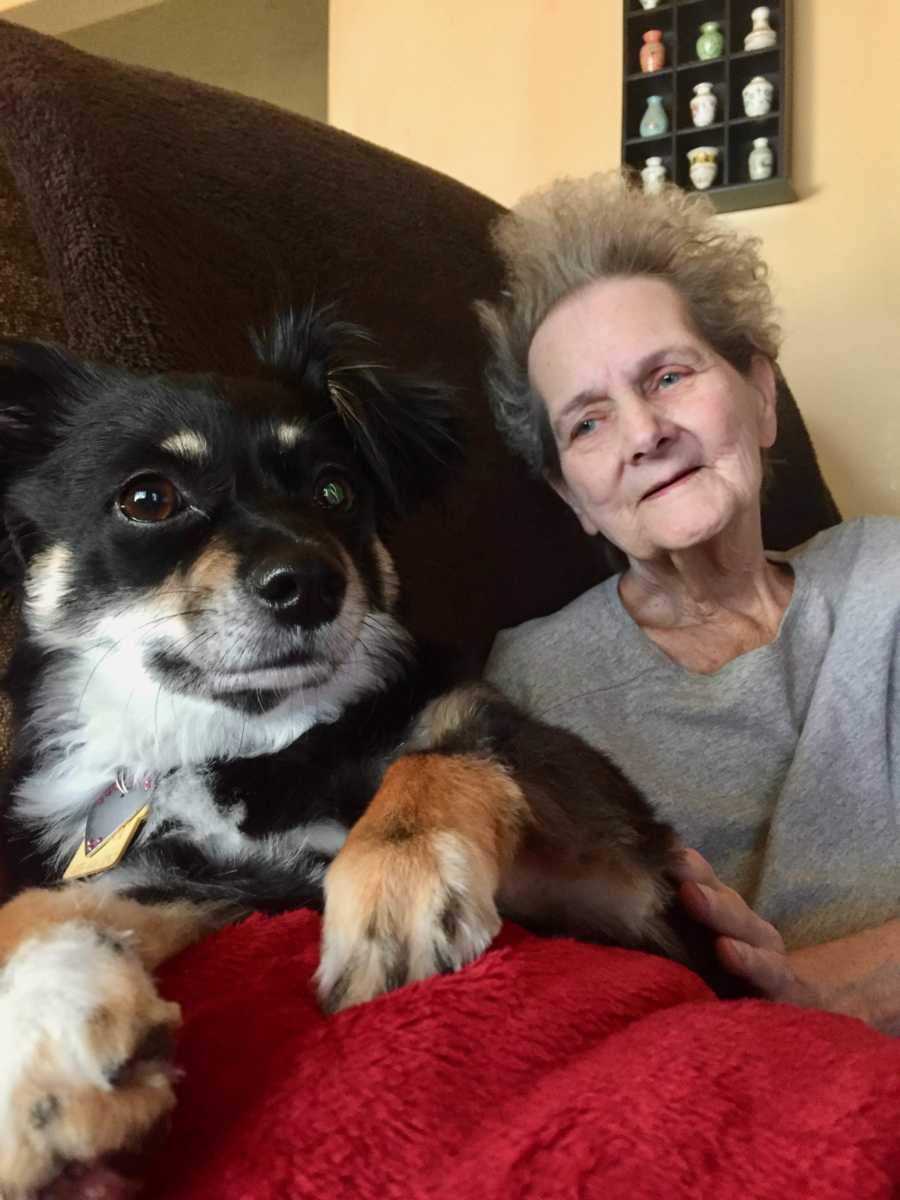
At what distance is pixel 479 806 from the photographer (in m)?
0.75

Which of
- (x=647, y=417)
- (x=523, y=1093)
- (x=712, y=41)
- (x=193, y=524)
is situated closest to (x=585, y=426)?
(x=647, y=417)

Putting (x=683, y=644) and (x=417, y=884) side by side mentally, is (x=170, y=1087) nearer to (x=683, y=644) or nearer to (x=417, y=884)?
(x=417, y=884)

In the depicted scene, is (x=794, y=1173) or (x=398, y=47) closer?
(x=794, y=1173)

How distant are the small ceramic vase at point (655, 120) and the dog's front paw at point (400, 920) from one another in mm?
2517

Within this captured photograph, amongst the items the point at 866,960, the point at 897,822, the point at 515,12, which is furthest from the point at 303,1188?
the point at 515,12

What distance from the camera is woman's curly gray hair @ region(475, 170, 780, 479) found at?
1.59 m

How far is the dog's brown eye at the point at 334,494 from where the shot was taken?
1.08 m

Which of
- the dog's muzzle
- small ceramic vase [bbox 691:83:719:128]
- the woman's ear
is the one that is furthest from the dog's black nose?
small ceramic vase [bbox 691:83:719:128]

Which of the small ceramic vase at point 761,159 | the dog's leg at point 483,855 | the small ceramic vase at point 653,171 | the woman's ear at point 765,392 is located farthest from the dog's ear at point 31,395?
the small ceramic vase at point 761,159

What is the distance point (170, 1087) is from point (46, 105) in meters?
1.09

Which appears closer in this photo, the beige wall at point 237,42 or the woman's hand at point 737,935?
the woman's hand at point 737,935

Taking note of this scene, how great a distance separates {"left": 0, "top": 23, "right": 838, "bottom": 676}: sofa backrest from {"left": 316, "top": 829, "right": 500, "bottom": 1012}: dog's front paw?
70 centimetres

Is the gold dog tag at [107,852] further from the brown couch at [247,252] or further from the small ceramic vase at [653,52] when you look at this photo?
the small ceramic vase at [653,52]

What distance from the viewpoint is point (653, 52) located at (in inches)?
105
